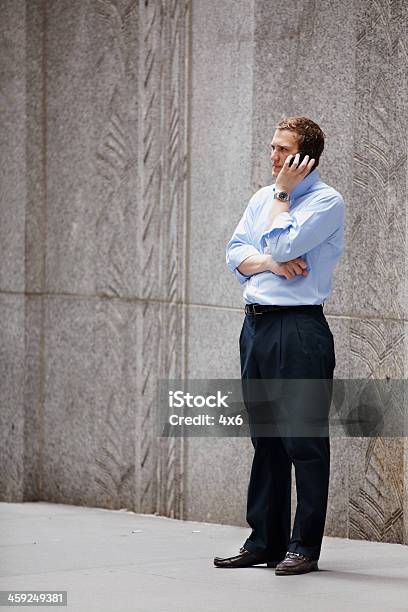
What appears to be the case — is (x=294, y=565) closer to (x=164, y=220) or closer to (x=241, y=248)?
(x=241, y=248)

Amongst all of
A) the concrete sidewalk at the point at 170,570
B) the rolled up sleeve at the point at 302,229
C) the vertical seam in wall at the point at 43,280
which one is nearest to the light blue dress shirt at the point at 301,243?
the rolled up sleeve at the point at 302,229

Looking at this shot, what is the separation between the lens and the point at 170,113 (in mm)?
8047

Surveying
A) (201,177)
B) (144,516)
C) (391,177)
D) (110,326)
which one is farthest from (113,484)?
(391,177)

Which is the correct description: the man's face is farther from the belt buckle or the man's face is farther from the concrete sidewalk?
the concrete sidewalk

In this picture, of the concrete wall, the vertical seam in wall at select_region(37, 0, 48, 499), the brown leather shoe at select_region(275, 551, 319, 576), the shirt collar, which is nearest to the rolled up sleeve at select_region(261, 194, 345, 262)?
the shirt collar

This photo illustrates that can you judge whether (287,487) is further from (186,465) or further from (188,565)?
(186,465)

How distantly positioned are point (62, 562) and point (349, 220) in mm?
2277

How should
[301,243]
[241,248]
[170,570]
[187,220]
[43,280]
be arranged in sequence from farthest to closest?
1. [43,280]
2. [187,220]
3. [241,248]
4. [170,570]
5. [301,243]

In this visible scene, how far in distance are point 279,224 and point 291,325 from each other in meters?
0.45

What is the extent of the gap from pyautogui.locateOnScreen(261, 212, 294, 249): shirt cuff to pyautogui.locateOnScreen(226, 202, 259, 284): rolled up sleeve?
0.64 feet

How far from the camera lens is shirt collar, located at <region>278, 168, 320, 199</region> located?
6.16 meters

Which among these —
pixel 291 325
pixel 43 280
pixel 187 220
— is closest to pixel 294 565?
pixel 291 325

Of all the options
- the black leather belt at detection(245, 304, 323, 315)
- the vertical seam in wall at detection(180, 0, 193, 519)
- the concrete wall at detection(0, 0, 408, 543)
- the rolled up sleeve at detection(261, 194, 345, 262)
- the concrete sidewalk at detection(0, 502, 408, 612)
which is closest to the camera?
the concrete sidewalk at detection(0, 502, 408, 612)

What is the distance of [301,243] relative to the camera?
5938 millimetres
